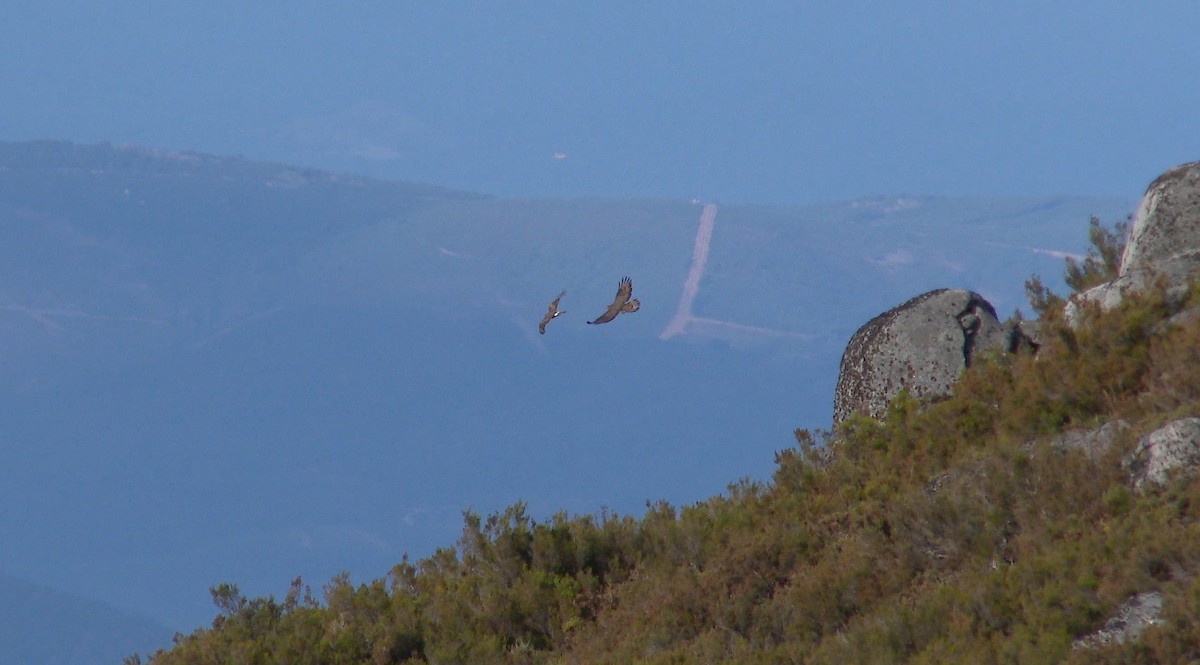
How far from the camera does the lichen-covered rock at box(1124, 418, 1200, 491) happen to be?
6.66 metres

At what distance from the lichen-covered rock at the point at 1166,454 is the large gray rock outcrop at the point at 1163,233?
8.79 feet

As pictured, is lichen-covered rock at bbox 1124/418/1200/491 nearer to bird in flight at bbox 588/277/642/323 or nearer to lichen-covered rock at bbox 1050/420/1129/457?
lichen-covered rock at bbox 1050/420/1129/457

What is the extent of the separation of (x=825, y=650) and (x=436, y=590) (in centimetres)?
419

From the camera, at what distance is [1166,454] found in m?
6.77

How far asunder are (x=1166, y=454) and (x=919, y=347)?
14.1ft

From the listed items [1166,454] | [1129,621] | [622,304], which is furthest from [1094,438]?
[622,304]

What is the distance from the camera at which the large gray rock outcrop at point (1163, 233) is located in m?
9.62

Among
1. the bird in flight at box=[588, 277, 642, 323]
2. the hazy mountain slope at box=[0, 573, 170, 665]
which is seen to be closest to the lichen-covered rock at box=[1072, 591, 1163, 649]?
the bird in flight at box=[588, 277, 642, 323]

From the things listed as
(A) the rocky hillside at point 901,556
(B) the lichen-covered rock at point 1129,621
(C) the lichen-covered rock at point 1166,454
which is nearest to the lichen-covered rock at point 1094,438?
(A) the rocky hillside at point 901,556

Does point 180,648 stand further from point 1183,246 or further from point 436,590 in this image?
point 1183,246

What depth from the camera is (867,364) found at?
37.4 ft

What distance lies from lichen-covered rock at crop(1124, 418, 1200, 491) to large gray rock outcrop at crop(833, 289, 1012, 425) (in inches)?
138

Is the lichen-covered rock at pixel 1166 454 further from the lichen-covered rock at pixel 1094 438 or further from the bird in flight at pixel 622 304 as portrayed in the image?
the bird in flight at pixel 622 304

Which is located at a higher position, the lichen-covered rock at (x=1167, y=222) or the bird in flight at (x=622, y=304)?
the bird in flight at (x=622, y=304)
